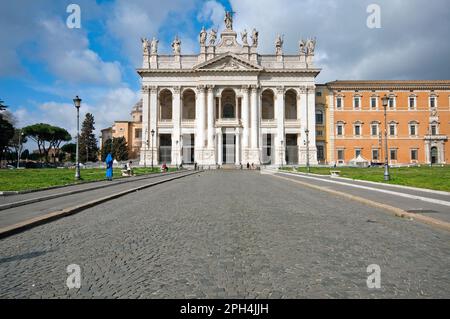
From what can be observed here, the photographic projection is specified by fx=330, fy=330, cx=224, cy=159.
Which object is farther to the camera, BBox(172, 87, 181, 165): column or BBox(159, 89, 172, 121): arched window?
BBox(159, 89, 172, 121): arched window

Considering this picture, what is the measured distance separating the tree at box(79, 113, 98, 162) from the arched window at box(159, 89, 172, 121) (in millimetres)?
29123

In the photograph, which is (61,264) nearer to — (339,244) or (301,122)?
(339,244)

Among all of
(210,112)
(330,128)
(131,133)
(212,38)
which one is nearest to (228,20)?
(212,38)

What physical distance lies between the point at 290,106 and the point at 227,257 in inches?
2491

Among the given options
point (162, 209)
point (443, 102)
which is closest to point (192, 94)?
point (443, 102)

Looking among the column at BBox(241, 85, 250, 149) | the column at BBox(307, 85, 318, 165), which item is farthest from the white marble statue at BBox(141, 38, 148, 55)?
the column at BBox(307, 85, 318, 165)

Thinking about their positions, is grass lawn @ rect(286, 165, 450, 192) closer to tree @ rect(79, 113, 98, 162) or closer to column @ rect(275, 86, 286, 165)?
column @ rect(275, 86, 286, 165)

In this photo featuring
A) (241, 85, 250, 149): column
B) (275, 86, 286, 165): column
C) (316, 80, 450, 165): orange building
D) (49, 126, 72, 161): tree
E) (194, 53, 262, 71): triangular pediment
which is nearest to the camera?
(194, 53, 262, 71): triangular pediment

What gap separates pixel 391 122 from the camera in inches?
2443

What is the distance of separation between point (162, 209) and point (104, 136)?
334 ft

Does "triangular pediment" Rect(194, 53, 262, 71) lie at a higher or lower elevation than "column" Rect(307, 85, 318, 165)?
higher

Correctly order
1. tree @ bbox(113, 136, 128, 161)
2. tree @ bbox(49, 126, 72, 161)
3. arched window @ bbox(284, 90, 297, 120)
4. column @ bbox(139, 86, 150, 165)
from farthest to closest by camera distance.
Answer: tree @ bbox(49, 126, 72, 161)
tree @ bbox(113, 136, 128, 161)
arched window @ bbox(284, 90, 297, 120)
column @ bbox(139, 86, 150, 165)

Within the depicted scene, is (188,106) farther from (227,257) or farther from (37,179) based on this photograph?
(227,257)

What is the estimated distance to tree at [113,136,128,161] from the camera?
259 feet
